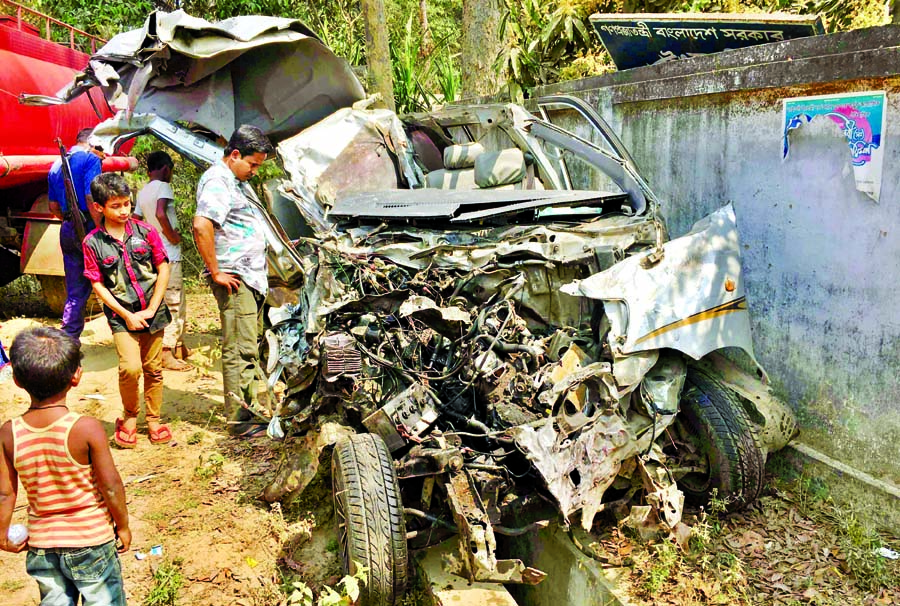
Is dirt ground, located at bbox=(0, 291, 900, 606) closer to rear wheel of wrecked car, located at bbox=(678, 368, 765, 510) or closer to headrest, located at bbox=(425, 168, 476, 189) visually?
rear wheel of wrecked car, located at bbox=(678, 368, 765, 510)

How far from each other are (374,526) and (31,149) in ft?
19.3

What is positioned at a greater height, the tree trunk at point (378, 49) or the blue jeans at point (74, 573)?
the tree trunk at point (378, 49)

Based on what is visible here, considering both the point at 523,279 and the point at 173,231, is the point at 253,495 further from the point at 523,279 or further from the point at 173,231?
the point at 173,231

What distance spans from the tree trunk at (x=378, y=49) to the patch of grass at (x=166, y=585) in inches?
219

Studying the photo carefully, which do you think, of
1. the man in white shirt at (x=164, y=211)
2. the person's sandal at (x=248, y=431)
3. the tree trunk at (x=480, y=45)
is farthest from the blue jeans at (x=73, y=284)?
the tree trunk at (x=480, y=45)

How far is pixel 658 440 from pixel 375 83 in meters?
5.75

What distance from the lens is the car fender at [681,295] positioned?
330 centimetres

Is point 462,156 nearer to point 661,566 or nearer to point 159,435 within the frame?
point 159,435

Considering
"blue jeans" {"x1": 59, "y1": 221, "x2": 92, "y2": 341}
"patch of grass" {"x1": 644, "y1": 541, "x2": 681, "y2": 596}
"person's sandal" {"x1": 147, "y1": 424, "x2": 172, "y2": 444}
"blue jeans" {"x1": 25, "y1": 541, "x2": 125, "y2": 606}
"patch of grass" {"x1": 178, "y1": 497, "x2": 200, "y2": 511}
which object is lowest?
"patch of grass" {"x1": 644, "y1": 541, "x2": 681, "y2": 596}

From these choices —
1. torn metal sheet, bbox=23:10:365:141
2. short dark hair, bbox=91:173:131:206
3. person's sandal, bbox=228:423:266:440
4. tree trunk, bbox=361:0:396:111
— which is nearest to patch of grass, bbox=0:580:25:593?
person's sandal, bbox=228:423:266:440

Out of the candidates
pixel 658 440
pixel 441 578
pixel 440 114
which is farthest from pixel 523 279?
pixel 440 114

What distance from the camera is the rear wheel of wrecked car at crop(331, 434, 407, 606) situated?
2924 mm

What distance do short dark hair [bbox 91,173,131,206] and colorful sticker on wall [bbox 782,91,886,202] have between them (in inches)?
153

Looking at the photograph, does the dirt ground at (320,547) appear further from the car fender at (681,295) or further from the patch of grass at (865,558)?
the car fender at (681,295)
